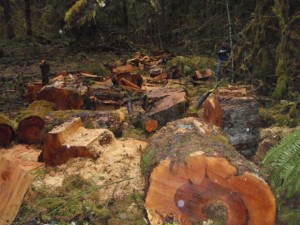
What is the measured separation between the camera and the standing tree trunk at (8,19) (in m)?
18.3

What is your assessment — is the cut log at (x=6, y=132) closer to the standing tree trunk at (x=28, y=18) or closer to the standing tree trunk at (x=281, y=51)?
the standing tree trunk at (x=281, y=51)

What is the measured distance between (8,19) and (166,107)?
45.1ft

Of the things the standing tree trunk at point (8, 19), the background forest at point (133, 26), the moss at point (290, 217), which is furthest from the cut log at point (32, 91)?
the standing tree trunk at point (8, 19)

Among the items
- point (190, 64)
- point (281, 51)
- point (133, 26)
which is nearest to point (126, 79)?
point (190, 64)

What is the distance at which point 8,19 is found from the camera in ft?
61.1

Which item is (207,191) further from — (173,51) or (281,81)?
(173,51)

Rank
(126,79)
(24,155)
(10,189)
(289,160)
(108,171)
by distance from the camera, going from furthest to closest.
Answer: (126,79) → (24,155) → (108,171) → (10,189) → (289,160)

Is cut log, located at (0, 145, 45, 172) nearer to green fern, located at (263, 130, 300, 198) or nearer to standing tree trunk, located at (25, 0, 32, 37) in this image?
green fern, located at (263, 130, 300, 198)

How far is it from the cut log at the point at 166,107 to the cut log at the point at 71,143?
47.5 inches

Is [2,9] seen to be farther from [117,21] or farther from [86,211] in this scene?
[86,211]

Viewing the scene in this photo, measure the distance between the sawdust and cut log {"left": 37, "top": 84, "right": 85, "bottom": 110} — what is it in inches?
108

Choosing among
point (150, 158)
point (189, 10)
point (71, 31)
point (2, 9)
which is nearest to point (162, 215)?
point (150, 158)

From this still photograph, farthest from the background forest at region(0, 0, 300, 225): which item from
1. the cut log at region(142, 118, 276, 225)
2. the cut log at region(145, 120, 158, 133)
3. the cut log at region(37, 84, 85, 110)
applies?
the cut log at region(37, 84, 85, 110)

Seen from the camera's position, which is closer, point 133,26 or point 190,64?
point 190,64
